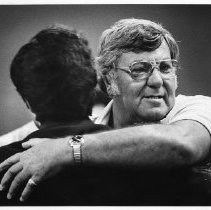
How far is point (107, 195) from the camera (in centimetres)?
96

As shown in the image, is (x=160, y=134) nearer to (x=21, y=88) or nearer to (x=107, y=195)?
(x=107, y=195)

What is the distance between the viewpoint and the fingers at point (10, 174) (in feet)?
3.41

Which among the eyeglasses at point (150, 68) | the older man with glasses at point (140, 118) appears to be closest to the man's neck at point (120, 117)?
the older man with glasses at point (140, 118)

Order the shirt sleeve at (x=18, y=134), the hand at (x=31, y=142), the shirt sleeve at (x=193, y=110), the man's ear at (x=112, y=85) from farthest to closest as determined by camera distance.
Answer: the man's ear at (x=112, y=85) → the shirt sleeve at (x=18, y=134) → the shirt sleeve at (x=193, y=110) → the hand at (x=31, y=142)

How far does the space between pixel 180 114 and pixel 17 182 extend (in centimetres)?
59

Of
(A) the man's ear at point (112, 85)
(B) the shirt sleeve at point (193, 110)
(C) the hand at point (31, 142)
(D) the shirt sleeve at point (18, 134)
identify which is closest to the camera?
(C) the hand at point (31, 142)

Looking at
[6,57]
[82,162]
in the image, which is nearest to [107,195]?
[82,162]

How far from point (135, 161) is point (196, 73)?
0.48 meters

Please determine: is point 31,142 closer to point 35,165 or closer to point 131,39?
point 35,165

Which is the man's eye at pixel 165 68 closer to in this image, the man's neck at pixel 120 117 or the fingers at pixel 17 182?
the man's neck at pixel 120 117

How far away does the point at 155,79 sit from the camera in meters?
1.33

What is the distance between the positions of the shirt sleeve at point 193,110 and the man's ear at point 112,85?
0.79ft

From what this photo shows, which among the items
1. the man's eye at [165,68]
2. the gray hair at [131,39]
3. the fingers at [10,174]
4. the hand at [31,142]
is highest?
the gray hair at [131,39]

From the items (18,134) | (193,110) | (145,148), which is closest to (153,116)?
(193,110)
